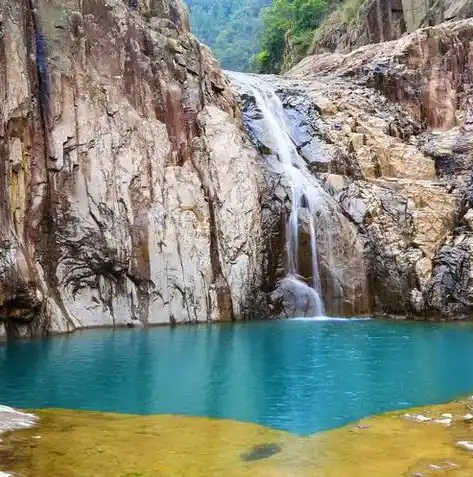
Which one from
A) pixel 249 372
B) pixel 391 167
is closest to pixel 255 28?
pixel 391 167

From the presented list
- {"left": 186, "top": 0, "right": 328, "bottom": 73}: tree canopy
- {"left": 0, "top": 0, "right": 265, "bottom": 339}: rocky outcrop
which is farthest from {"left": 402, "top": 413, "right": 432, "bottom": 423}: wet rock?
{"left": 186, "top": 0, "right": 328, "bottom": 73}: tree canopy

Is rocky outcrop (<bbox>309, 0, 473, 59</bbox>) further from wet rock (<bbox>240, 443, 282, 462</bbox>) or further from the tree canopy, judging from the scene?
wet rock (<bbox>240, 443, 282, 462</bbox>)

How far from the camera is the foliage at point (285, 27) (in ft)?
183

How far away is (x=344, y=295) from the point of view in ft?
91.5

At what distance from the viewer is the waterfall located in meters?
27.8

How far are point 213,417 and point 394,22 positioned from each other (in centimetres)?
3967

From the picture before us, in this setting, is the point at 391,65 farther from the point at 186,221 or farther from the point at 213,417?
the point at 213,417

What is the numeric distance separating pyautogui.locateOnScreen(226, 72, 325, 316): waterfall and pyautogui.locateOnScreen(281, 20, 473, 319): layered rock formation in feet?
4.28

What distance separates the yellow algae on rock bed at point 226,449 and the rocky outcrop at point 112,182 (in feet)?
40.8

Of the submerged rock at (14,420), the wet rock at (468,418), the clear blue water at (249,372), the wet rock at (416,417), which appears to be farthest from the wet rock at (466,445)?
the submerged rock at (14,420)

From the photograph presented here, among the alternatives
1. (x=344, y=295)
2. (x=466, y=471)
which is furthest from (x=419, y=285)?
(x=466, y=471)

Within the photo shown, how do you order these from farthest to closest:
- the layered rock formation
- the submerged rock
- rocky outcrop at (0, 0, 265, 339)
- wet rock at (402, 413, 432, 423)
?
1. the layered rock formation
2. rocky outcrop at (0, 0, 265, 339)
3. wet rock at (402, 413, 432, 423)
4. the submerged rock

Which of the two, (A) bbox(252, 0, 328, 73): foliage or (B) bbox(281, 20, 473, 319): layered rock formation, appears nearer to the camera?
(B) bbox(281, 20, 473, 319): layered rock formation

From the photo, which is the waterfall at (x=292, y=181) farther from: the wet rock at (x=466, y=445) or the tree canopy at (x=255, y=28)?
the tree canopy at (x=255, y=28)
